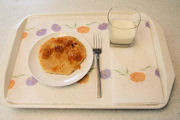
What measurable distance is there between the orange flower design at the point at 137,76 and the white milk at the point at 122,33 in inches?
6.2

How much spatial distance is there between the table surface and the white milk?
25cm

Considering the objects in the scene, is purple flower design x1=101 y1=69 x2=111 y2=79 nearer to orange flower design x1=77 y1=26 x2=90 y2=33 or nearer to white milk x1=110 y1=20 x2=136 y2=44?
white milk x1=110 y1=20 x2=136 y2=44

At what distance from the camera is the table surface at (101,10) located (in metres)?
0.61

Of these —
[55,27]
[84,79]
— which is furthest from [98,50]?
[55,27]

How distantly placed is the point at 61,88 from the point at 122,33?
1.18 ft

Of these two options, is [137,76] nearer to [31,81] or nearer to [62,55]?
[62,55]

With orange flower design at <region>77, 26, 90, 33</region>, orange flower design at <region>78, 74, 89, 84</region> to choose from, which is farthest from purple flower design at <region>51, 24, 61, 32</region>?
orange flower design at <region>78, 74, 89, 84</region>

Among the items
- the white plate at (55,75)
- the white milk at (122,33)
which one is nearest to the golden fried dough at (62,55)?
the white plate at (55,75)

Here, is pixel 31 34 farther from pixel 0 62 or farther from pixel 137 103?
pixel 137 103

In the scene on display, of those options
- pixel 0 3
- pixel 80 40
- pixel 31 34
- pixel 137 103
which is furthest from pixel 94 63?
pixel 0 3

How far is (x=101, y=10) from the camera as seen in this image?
1.01 meters

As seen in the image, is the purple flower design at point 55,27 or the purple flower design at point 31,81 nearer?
the purple flower design at point 31,81

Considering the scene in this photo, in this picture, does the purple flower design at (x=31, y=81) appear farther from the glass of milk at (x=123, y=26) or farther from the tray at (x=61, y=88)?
the glass of milk at (x=123, y=26)

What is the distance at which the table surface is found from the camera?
2.01ft
